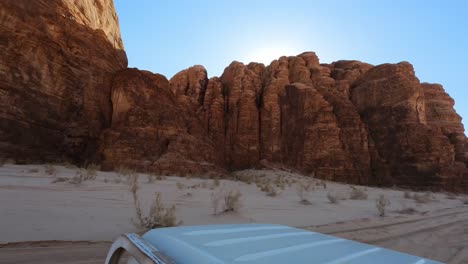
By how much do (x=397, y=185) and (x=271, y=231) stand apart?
2822 centimetres

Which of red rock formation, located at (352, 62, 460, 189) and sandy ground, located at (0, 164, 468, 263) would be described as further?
red rock formation, located at (352, 62, 460, 189)

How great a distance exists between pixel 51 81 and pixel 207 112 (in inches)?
672

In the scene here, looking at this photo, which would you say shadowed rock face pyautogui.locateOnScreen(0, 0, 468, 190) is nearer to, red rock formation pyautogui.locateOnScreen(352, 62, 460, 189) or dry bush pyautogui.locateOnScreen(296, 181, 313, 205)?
red rock formation pyautogui.locateOnScreen(352, 62, 460, 189)

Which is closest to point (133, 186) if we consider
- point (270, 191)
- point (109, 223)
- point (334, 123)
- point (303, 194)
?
point (109, 223)

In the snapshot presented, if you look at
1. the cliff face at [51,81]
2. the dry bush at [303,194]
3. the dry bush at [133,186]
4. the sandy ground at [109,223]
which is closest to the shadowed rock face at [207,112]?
the cliff face at [51,81]

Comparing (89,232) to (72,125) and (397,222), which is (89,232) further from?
(72,125)

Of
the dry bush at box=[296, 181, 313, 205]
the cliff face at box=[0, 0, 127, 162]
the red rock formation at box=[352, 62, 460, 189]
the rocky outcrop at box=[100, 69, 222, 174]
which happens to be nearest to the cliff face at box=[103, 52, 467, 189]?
the red rock formation at box=[352, 62, 460, 189]

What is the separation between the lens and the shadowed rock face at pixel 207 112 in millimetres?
12672

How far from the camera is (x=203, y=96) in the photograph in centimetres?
3069

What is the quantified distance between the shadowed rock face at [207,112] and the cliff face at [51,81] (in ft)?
0.18

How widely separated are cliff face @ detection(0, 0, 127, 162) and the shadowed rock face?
6 cm

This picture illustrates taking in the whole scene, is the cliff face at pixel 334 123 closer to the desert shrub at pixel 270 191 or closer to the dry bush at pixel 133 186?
the desert shrub at pixel 270 191

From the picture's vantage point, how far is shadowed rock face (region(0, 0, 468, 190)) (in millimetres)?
12672

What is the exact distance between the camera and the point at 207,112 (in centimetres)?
2886
